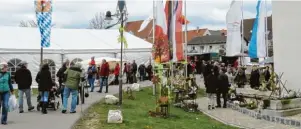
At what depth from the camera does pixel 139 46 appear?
34188 millimetres

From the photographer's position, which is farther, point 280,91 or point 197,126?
point 280,91

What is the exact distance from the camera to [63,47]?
2989 centimetres

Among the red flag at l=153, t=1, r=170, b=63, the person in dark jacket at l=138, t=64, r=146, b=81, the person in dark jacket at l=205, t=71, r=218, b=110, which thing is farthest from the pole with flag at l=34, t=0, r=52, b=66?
the person in dark jacket at l=138, t=64, r=146, b=81

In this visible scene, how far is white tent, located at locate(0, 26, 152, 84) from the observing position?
27484 millimetres

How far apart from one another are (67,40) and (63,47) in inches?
91.7

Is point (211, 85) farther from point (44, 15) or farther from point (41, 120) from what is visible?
point (44, 15)

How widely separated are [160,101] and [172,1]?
7.82 meters

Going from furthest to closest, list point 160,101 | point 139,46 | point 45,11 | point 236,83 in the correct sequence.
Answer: point 139,46, point 236,83, point 45,11, point 160,101

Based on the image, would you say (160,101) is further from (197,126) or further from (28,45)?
(28,45)

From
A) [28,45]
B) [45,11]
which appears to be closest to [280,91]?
[45,11]

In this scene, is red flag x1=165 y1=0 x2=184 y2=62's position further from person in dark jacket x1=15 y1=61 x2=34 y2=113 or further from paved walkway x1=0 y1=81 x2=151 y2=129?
person in dark jacket x1=15 y1=61 x2=34 y2=113

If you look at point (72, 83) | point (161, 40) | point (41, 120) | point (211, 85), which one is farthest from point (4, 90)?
point (211, 85)

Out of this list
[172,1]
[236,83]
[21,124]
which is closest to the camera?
[21,124]

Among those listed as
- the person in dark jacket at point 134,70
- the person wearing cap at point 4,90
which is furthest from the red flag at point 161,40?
the person in dark jacket at point 134,70
